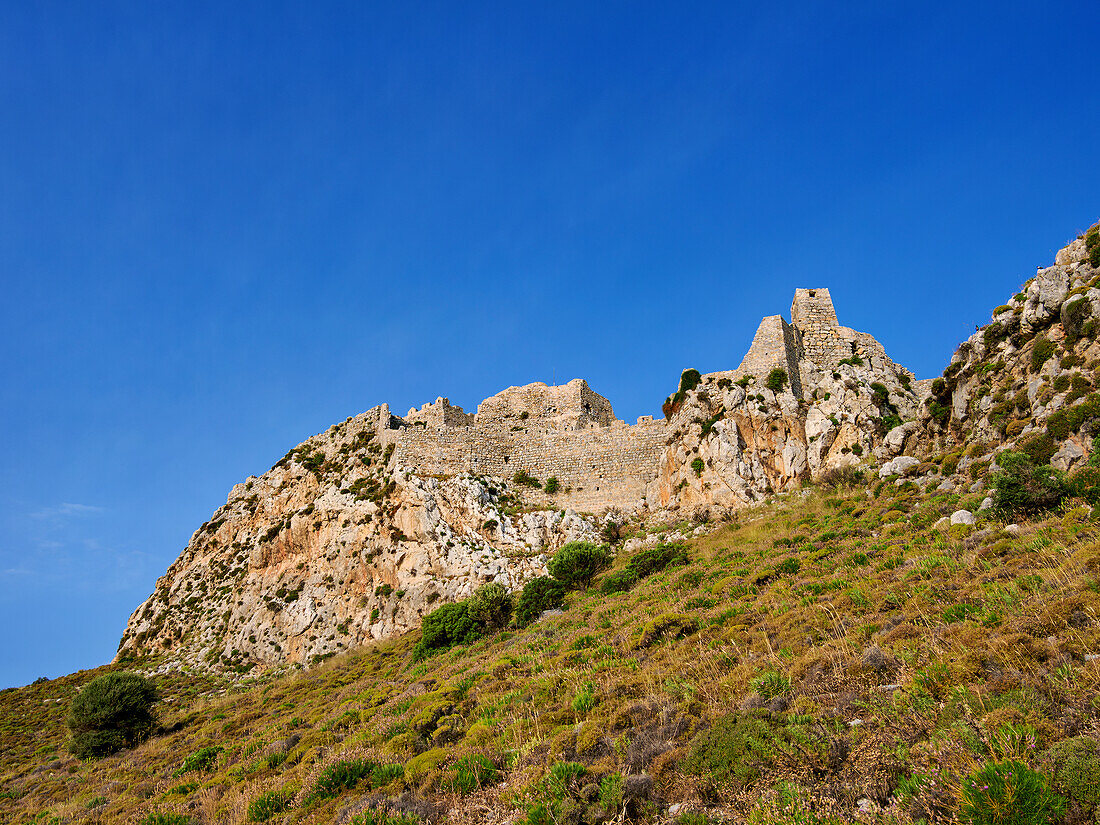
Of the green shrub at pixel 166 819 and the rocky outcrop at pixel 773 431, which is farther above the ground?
the rocky outcrop at pixel 773 431

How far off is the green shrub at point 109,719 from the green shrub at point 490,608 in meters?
15.5

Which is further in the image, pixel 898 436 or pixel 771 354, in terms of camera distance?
pixel 771 354

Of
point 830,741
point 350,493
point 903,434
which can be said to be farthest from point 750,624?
point 350,493

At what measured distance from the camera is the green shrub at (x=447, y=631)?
25.3 m

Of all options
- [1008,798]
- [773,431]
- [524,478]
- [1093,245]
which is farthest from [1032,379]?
[524,478]

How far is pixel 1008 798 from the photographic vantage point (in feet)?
16.4

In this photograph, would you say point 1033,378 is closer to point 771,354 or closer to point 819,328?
point 771,354

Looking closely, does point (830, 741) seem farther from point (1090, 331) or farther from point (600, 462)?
point (600, 462)

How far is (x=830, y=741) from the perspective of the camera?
7.20 m

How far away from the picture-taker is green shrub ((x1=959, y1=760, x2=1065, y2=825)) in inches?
192

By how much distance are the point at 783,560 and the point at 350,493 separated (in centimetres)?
3090

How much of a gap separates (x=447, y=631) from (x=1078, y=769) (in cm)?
2383

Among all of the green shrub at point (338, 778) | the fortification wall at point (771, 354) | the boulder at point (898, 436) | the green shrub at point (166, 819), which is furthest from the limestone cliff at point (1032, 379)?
the green shrub at point (166, 819)

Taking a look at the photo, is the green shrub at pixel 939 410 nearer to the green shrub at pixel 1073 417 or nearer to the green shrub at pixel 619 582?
the green shrub at pixel 1073 417
